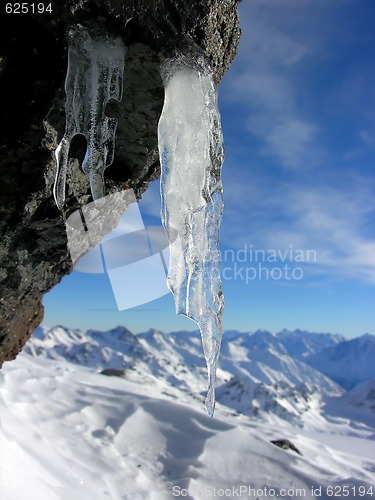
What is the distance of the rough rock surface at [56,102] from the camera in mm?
2701

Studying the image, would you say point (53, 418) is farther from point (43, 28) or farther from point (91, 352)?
point (91, 352)

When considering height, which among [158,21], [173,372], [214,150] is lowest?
[214,150]

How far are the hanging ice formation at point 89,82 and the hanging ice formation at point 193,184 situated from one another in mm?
486

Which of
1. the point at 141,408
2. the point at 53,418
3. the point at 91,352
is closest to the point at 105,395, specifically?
the point at 141,408

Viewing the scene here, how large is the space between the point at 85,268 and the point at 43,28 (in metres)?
3.53

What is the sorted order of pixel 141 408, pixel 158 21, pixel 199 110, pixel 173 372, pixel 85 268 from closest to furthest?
pixel 158 21 < pixel 199 110 < pixel 85 268 < pixel 141 408 < pixel 173 372

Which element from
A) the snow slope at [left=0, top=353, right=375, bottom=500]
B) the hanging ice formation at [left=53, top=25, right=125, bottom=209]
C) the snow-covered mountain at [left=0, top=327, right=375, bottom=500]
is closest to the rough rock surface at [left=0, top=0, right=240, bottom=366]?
the hanging ice formation at [left=53, top=25, right=125, bottom=209]

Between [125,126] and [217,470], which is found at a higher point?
[125,126]

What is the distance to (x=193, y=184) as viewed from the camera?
336 centimetres

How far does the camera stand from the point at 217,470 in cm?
661

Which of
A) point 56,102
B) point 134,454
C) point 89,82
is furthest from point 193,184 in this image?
point 134,454

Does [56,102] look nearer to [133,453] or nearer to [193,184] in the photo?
[193,184]

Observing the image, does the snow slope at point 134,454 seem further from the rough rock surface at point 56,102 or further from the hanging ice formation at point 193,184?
the hanging ice formation at point 193,184

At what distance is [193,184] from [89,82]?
4.38 ft
